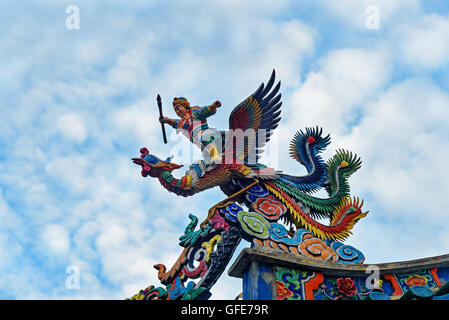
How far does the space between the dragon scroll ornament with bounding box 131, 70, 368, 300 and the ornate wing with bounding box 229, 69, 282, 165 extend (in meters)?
0.02

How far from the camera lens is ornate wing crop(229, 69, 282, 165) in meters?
9.20

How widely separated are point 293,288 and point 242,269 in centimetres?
77

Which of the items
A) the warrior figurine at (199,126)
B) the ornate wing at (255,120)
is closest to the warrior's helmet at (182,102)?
the warrior figurine at (199,126)

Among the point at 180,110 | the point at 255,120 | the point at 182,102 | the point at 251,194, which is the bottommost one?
the point at 251,194

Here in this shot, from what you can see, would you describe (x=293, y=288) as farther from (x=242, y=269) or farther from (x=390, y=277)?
(x=390, y=277)

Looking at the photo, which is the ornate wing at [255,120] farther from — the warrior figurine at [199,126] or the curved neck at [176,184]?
the curved neck at [176,184]

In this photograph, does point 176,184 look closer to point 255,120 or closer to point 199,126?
point 199,126

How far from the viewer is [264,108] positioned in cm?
931

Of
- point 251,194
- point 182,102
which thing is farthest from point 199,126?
point 251,194

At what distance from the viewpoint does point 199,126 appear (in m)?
9.45

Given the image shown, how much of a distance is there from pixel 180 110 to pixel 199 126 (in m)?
0.72
